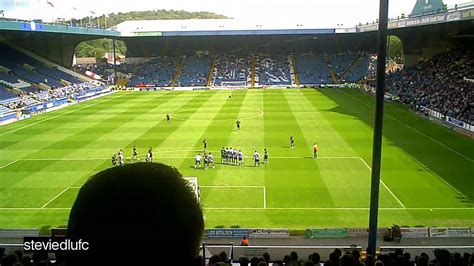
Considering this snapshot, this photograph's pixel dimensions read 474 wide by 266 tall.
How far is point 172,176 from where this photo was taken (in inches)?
66.9

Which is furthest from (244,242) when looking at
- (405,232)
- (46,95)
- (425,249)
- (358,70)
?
(358,70)

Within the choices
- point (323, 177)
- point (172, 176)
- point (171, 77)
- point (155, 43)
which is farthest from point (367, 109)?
point (155, 43)

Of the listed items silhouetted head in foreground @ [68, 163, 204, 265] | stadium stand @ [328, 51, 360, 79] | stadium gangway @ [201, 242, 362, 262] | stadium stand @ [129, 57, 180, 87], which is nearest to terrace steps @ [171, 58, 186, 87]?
stadium stand @ [129, 57, 180, 87]

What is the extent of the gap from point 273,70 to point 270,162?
58.4 m

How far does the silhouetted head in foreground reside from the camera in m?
1.52

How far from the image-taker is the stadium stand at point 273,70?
79.7 meters

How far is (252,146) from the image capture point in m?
31.8

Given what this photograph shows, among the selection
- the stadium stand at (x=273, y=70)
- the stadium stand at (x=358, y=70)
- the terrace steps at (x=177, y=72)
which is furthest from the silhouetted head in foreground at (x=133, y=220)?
the stadium stand at (x=358, y=70)

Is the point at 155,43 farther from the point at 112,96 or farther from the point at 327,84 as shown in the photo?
the point at 327,84

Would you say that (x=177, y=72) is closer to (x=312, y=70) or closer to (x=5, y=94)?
(x=312, y=70)

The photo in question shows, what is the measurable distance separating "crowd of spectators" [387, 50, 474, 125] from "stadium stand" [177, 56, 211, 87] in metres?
31.8

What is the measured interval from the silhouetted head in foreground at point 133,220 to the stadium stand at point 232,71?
252 ft

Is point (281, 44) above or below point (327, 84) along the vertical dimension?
above

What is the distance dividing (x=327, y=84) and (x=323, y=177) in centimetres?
5393
